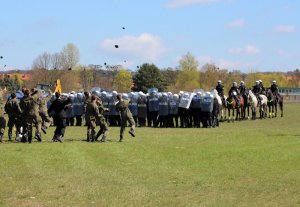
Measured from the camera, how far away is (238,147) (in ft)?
69.2

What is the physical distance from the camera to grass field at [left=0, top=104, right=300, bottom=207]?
11875 mm

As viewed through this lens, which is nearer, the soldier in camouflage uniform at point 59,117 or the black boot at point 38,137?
the black boot at point 38,137

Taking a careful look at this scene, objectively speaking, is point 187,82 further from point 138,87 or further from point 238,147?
point 238,147

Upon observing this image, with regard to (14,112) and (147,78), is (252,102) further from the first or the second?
(147,78)

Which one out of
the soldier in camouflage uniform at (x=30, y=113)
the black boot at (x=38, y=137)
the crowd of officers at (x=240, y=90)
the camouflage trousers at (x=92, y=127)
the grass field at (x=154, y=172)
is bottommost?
the grass field at (x=154, y=172)

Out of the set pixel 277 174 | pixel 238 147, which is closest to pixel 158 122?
pixel 238 147

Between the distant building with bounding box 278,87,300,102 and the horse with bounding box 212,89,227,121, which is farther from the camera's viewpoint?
the distant building with bounding box 278,87,300,102

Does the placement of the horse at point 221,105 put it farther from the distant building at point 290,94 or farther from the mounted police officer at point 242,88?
the distant building at point 290,94

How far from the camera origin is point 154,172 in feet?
50.4

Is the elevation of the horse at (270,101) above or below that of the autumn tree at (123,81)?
below

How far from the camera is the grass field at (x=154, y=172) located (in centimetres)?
1188

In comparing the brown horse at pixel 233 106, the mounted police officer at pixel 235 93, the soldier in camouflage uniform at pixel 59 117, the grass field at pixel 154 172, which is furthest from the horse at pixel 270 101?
the soldier in camouflage uniform at pixel 59 117

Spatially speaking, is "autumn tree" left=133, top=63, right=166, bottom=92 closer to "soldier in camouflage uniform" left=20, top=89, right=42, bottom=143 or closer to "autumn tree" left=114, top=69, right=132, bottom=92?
"autumn tree" left=114, top=69, right=132, bottom=92

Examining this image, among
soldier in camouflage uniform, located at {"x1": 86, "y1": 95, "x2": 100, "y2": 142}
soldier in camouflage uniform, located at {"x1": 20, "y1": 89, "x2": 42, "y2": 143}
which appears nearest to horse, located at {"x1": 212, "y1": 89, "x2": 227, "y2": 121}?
soldier in camouflage uniform, located at {"x1": 86, "y1": 95, "x2": 100, "y2": 142}
